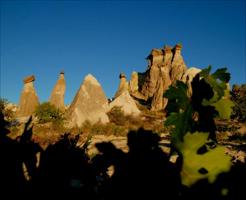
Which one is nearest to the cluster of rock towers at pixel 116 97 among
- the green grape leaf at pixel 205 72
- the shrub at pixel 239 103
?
the green grape leaf at pixel 205 72

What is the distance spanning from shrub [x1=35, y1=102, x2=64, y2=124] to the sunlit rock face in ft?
88.5

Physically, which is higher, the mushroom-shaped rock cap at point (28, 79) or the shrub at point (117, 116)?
the mushroom-shaped rock cap at point (28, 79)

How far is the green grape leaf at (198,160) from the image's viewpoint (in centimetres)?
224

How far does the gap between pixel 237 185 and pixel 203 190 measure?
0.85ft

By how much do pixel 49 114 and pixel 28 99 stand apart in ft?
40.0

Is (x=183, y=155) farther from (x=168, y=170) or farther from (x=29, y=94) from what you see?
(x=29, y=94)

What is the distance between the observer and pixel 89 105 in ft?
76.2

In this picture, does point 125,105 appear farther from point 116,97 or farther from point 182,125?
point 182,125

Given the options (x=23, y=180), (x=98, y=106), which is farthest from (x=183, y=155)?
(x=98, y=106)

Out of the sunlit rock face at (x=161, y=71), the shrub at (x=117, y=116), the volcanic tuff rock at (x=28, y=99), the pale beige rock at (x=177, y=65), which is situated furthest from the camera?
the pale beige rock at (x=177, y=65)

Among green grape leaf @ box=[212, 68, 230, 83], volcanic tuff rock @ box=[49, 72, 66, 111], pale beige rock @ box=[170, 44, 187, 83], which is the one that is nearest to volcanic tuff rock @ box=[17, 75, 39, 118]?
volcanic tuff rock @ box=[49, 72, 66, 111]

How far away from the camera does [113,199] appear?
2.63 meters

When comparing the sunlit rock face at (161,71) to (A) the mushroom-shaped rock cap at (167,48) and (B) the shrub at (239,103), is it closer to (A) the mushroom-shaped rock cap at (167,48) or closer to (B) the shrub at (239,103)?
(A) the mushroom-shaped rock cap at (167,48)

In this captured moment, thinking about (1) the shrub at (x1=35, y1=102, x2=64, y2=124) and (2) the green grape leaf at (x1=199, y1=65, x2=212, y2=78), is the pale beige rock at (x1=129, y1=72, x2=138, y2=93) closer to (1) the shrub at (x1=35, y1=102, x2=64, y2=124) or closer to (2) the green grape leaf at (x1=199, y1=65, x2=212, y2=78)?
(1) the shrub at (x1=35, y1=102, x2=64, y2=124)
